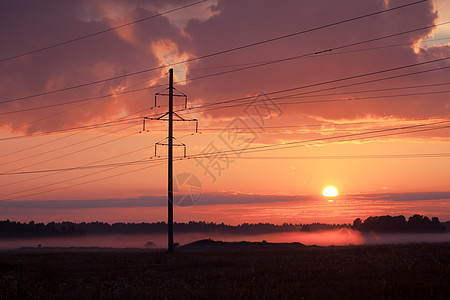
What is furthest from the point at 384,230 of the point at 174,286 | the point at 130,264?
the point at 174,286

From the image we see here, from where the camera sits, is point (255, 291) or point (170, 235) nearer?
point (255, 291)

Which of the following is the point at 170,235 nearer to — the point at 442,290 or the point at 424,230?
the point at 442,290

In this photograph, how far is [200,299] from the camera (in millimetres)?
20062

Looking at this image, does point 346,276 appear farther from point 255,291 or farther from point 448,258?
point 448,258

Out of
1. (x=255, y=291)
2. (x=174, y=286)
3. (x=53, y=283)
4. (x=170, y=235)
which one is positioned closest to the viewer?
(x=255, y=291)

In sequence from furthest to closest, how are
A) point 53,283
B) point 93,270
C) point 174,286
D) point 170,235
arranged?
point 170,235, point 93,270, point 53,283, point 174,286

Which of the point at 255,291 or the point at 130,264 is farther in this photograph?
the point at 130,264

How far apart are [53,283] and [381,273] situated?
16.7m

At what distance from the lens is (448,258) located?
117 ft

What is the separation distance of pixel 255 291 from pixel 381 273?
9129 millimetres

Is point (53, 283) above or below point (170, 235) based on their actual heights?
below

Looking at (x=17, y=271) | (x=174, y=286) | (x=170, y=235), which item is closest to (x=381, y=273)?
(x=174, y=286)

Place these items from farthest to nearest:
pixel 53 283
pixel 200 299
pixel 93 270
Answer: pixel 93 270, pixel 53 283, pixel 200 299

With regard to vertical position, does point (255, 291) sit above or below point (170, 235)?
below
